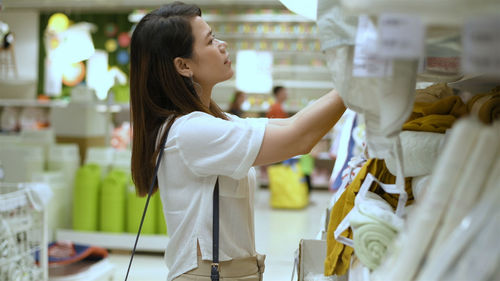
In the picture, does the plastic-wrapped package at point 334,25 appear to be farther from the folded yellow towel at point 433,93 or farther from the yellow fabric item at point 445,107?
the folded yellow towel at point 433,93

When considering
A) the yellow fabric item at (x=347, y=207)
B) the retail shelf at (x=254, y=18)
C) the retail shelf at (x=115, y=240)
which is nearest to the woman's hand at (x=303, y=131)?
the yellow fabric item at (x=347, y=207)

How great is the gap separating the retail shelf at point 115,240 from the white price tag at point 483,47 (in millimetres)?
4367

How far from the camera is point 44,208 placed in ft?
9.71

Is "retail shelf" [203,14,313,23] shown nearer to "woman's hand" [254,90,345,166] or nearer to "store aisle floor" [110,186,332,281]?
"store aisle floor" [110,186,332,281]

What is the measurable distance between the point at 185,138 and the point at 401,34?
0.77 metres

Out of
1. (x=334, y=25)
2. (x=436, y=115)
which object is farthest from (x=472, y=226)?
(x=436, y=115)

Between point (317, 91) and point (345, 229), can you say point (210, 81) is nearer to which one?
point (345, 229)

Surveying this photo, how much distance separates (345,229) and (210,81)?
657mm

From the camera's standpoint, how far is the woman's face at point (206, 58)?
148 centimetres

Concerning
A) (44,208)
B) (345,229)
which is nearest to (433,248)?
(345,229)

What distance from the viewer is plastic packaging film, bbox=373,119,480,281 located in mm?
621

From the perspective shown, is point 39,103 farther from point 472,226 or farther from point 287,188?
point 472,226

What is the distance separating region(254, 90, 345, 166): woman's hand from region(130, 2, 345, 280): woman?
4cm

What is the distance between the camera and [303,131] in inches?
48.0
